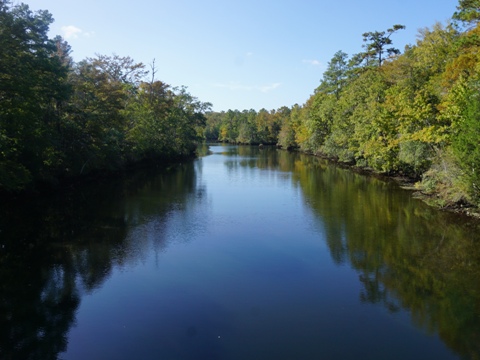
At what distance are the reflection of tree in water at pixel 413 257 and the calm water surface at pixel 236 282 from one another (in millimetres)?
63

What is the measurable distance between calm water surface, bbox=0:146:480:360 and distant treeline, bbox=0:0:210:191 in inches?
152

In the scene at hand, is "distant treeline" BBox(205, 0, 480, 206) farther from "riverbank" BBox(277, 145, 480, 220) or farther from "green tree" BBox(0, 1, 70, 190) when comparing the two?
"green tree" BBox(0, 1, 70, 190)

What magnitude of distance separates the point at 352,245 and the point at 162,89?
159ft

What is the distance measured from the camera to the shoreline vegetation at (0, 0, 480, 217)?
20625 millimetres

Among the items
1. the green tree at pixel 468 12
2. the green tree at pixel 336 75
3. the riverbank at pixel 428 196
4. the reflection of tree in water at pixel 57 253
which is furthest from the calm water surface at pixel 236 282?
the green tree at pixel 336 75

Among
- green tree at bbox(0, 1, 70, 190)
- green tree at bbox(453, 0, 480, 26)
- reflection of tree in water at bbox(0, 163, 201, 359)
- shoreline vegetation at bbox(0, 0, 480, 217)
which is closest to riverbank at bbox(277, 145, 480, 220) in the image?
shoreline vegetation at bbox(0, 0, 480, 217)

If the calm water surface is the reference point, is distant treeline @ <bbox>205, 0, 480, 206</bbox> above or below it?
above

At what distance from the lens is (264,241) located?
1838cm

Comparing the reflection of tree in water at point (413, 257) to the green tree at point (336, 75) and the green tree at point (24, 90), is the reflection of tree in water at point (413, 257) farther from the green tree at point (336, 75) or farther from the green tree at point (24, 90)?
the green tree at point (336, 75)

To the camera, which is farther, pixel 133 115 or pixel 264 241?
pixel 133 115

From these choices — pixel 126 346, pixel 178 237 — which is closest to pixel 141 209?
pixel 178 237

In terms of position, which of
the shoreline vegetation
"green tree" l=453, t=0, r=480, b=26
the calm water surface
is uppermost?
"green tree" l=453, t=0, r=480, b=26

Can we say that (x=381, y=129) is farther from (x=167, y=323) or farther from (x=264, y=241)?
(x=167, y=323)

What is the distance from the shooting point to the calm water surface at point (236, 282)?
31.4 ft
